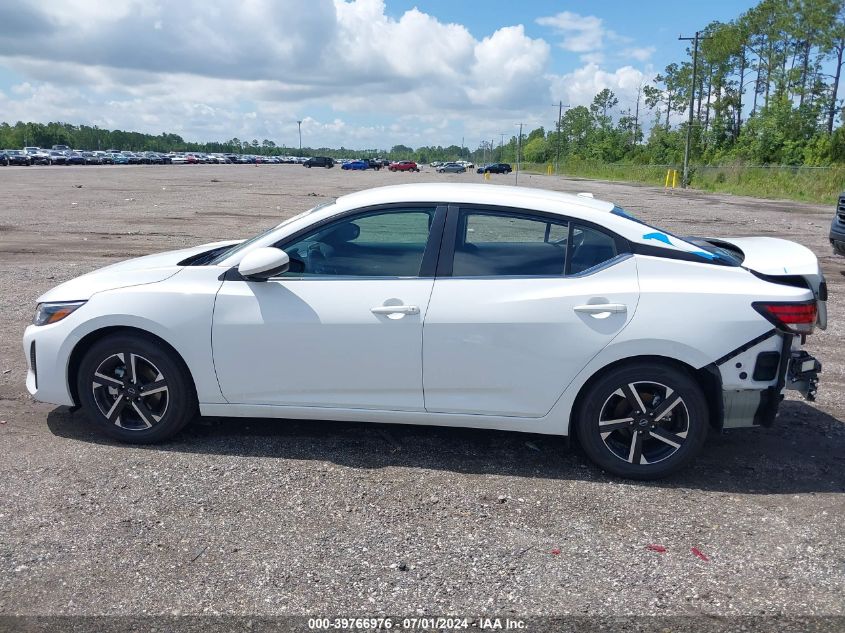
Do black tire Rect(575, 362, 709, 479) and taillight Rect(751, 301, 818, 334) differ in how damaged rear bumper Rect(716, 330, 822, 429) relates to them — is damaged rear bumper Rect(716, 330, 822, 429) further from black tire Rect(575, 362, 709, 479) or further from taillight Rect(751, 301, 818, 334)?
black tire Rect(575, 362, 709, 479)

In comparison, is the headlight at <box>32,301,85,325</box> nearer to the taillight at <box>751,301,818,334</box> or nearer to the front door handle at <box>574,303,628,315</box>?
the front door handle at <box>574,303,628,315</box>

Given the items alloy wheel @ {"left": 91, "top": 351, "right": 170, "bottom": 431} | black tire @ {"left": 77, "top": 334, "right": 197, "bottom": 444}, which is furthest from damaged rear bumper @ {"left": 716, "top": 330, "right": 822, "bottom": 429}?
alloy wheel @ {"left": 91, "top": 351, "right": 170, "bottom": 431}

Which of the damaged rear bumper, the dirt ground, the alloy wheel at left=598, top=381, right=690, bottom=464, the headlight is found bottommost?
the dirt ground

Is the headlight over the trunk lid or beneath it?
beneath

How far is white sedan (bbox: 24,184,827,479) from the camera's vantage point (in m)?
4.07

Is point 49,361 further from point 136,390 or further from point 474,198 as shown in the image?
point 474,198

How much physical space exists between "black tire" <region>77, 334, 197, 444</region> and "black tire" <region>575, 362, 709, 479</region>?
8.04ft

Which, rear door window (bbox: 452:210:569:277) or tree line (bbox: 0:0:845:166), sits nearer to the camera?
rear door window (bbox: 452:210:569:277)

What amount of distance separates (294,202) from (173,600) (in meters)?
24.2

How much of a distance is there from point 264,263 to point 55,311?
1.47 meters

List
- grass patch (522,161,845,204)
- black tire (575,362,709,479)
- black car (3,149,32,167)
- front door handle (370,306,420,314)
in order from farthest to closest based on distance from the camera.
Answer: black car (3,149,32,167), grass patch (522,161,845,204), front door handle (370,306,420,314), black tire (575,362,709,479)

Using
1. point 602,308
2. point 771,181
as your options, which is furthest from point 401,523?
point 771,181

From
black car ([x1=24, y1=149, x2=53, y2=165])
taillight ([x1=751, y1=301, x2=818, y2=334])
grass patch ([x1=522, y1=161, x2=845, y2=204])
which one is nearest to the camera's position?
taillight ([x1=751, y1=301, x2=818, y2=334])

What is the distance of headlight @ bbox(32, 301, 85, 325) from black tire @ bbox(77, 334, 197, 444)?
10.9 inches
